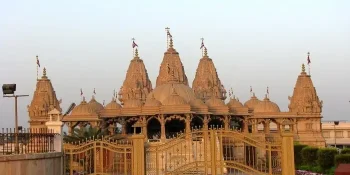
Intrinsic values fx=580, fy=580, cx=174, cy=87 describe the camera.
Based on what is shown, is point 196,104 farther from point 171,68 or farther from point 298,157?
point 171,68

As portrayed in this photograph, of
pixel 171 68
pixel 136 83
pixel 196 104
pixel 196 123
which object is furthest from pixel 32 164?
pixel 136 83

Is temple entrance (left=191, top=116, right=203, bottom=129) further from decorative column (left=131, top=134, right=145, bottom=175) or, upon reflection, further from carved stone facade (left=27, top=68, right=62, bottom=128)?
decorative column (left=131, top=134, right=145, bottom=175)

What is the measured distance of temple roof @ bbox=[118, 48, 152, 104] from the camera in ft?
182

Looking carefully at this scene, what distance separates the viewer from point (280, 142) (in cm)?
1684

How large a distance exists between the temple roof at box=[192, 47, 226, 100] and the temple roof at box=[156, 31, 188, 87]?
11.2ft

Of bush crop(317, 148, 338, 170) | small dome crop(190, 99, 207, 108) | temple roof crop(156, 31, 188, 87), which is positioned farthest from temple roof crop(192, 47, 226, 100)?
bush crop(317, 148, 338, 170)

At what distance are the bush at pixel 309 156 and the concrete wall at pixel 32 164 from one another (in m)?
19.6

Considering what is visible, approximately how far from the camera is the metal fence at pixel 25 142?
15680 mm

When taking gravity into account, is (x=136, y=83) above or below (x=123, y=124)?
above

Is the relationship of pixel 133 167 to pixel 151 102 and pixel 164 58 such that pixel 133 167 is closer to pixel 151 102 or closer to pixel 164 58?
pixel 151 102

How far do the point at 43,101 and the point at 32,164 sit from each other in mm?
36235

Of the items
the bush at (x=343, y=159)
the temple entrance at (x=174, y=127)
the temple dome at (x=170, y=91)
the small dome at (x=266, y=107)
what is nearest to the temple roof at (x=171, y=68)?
the temple dome at (x=170, y=91)

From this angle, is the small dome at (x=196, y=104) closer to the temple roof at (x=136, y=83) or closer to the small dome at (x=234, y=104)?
the small dome at (x=234, y=104)

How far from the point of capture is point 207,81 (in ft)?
185
